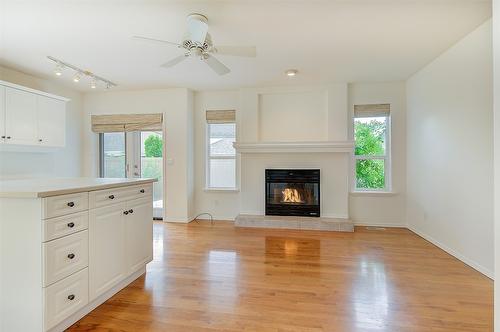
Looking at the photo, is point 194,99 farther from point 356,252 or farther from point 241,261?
point 356,252

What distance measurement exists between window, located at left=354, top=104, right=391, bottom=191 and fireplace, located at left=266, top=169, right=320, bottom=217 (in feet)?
2.79

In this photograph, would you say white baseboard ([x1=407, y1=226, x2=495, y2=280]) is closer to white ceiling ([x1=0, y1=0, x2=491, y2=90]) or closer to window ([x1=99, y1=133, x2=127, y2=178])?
white ceiling ([x1=0, y1=0, x2=491, y2=90])

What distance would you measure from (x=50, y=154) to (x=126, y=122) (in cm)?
136

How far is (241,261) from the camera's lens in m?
3.04

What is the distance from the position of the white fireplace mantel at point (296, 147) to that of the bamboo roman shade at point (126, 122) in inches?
64.1

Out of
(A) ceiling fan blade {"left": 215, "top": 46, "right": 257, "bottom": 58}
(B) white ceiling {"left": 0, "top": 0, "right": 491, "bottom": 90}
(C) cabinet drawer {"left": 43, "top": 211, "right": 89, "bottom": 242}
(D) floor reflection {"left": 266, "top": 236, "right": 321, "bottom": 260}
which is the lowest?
(D) floor reflection {"left": 266, "top": 236, "right": 321, "bottom": 260}

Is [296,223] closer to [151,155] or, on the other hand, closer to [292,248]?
[292,248]

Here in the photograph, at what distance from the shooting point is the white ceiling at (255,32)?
234 centimetres

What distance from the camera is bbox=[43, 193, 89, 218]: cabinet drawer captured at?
1641 mm

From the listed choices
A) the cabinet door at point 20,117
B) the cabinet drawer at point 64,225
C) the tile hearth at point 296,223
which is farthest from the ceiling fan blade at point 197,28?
the tile hearth at point 296,223

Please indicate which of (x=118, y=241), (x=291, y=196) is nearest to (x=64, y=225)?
(x=118, y=241)

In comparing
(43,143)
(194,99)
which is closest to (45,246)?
(43,143)

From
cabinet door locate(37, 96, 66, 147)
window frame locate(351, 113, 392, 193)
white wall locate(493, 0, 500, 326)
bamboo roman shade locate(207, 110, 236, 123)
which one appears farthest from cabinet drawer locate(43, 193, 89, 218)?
window frame locate(351, 113, 392, 193)

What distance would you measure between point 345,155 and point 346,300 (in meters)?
2.92
